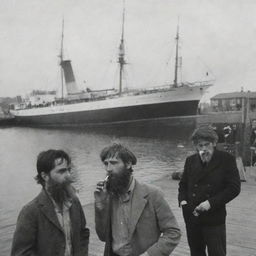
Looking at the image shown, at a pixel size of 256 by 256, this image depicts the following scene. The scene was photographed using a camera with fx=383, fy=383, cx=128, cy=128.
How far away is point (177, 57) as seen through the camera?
54.8m

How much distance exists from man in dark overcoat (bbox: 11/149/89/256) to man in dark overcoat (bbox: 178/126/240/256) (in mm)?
1064

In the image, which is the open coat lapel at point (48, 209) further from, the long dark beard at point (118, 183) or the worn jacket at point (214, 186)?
the worn jacket at point (214, 186)

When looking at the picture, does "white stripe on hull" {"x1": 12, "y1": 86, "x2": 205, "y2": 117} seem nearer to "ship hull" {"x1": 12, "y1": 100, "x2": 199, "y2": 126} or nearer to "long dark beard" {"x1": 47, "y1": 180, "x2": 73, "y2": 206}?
"ship hull" {"x1": 12, "y1": 100, "x2": 199, "y2": 126}

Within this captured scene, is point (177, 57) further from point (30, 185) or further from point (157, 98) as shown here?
point (30, 185)

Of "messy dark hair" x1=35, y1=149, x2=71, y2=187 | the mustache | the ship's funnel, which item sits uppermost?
the ship's funnel

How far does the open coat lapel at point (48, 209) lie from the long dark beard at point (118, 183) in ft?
1.10

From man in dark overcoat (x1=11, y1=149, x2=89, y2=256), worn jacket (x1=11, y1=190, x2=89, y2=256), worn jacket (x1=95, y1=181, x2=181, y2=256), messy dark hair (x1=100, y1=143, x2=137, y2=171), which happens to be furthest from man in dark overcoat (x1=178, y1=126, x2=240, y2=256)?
worn jacket (x1=11, y1=190, x2=89, y2=256)

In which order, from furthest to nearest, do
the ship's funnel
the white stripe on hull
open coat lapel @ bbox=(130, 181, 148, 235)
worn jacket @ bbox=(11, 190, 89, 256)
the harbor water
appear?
the ship's funnel
the white stripe on hull
the harbor water
open coat lapel @ bbox=(130, 181, 148, 235)
worn jacket @ bbox=(11, 190, 89, 256)

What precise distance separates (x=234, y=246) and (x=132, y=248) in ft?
9.18

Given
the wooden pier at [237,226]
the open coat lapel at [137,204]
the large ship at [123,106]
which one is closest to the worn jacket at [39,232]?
the open coat lapel at [137,204]

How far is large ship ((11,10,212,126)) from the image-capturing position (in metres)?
54.6

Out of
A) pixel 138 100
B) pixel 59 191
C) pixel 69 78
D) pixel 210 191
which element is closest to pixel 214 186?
pixel 210 191

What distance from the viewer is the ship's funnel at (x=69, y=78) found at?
72.7 metres

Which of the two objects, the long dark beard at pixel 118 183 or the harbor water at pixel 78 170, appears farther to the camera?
the harbor water at pixel 78 170
